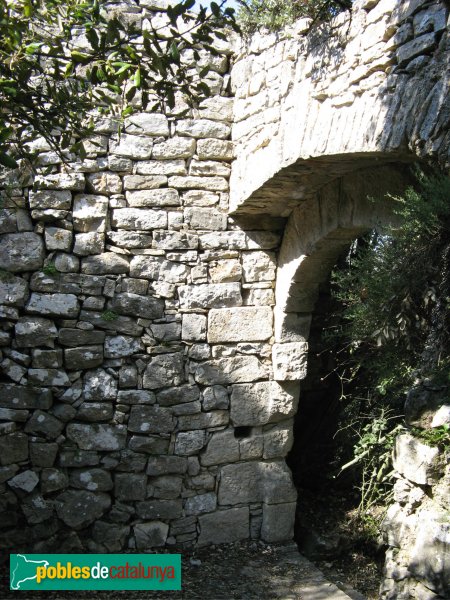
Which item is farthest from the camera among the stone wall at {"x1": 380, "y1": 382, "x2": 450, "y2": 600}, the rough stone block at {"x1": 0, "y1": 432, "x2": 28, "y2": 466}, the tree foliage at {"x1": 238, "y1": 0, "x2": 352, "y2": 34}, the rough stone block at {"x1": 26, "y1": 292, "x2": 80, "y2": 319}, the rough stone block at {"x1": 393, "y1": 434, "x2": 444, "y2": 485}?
the rough stone block at {"x1": 26, "y1": 292, "x2": 80, "y2": 319}

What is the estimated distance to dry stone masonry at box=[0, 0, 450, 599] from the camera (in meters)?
4.49

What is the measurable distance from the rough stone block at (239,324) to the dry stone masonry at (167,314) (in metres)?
0.01

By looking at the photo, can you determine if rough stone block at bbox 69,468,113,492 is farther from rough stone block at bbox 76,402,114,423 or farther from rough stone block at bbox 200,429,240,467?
rough stone block at bbox 200,429,240,467

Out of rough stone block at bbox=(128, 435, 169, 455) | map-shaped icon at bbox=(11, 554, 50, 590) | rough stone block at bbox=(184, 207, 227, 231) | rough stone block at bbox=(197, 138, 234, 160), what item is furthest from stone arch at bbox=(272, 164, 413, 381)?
map-shaped icon at bbox=(11, 554, 50, 590)

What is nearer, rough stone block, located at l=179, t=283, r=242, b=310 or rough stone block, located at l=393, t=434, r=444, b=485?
rough stone block, located at l=393, t=434, r=444, b=485

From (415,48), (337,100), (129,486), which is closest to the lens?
(415,48)

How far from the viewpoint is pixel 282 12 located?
4402mm

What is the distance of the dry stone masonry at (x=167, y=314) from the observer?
4488 mm

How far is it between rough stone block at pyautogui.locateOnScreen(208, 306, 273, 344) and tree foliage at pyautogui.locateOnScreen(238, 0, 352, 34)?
1.95 metres

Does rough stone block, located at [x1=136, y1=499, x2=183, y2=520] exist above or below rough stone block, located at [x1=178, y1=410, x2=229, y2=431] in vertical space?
below

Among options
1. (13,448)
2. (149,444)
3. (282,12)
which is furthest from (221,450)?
(282,12)

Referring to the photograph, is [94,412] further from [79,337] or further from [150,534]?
[150,534]

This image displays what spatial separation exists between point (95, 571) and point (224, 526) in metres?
0.97

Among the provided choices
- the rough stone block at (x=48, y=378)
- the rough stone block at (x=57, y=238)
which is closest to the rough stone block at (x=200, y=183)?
the rough stone block at (x=57, y=238)
